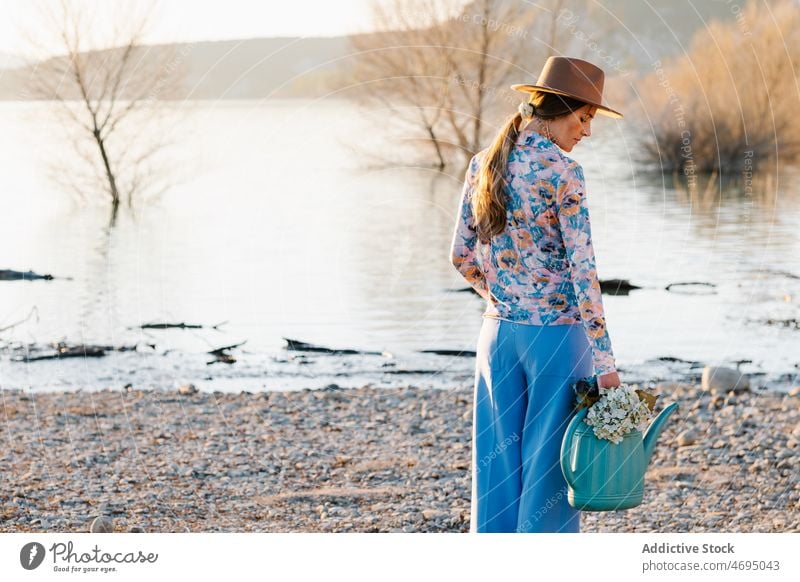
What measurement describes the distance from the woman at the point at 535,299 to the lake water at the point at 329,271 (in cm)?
602

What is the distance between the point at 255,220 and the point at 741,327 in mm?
17792

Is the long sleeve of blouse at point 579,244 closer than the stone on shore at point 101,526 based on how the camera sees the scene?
Yes

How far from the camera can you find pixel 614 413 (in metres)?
4.08

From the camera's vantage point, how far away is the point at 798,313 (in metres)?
13.8

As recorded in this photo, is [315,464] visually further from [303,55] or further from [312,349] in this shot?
[303,55]

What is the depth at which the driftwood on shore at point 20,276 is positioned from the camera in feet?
59.0

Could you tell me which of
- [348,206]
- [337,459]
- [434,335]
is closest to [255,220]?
[348,206]

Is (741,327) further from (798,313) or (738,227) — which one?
(738,227)

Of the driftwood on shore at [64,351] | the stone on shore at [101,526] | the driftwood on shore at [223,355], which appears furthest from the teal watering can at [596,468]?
the driftwood on shore at [64,351]

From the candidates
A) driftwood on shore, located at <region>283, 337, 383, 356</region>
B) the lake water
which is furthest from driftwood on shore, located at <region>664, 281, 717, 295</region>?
driftwood on shore, located at <region>283, 337, 383, 356</region>

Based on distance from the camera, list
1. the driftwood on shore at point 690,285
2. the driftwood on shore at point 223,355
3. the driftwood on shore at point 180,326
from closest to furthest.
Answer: the driftwood on shore at point 223,355
the driftwood on shore at point 180,326
the driftwood on shore at point 690,285

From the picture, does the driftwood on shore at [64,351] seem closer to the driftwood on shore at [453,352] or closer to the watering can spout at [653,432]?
the driftwood on shore at [453,352]

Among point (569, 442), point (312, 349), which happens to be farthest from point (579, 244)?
point (312, 349)

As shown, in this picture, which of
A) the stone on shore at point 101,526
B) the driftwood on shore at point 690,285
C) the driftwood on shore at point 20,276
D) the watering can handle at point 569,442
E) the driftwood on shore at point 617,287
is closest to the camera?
the watering can handle at point 569,442
